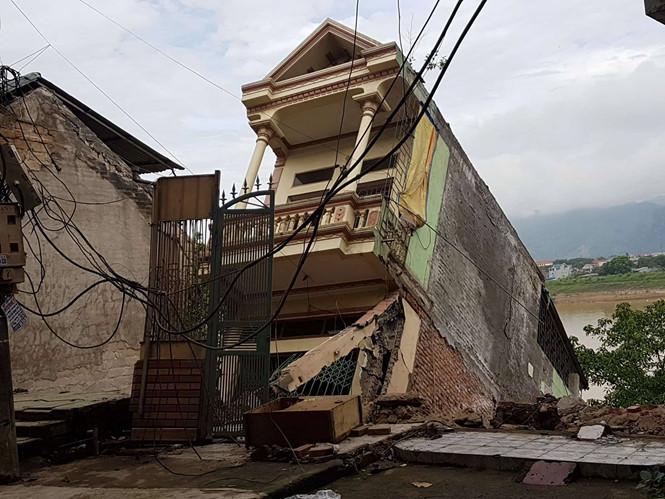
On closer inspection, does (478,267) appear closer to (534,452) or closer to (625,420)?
(625,420)

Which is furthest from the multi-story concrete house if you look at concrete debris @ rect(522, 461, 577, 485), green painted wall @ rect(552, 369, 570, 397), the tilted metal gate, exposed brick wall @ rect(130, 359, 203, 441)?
concrete debris @ rect(522, 461, 577, 485)

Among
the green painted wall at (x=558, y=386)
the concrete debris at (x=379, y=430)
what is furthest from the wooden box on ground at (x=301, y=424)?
the green painted wall at (x=558, y=386)

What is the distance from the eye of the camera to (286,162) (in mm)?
14594

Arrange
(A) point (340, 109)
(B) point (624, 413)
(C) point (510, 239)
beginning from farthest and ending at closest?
(C) point (510, 239) → (A) point (340, 109) → (B) point (624, 413)

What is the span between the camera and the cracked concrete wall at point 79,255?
36.2ft

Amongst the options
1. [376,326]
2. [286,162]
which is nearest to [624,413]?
[376,326]

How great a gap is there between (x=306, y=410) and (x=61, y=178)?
330 inches

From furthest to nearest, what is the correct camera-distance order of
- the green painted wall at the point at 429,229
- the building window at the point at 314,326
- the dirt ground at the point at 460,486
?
the green painted wall at the point at 429,229
the building window at the point at 314,326
the dirt ground at the point at 460,486

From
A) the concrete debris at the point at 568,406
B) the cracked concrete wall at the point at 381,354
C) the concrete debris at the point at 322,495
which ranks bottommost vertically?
the concrete debris at the point at 322,495

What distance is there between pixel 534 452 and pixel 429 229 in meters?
7.83

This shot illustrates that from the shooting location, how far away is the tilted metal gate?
23.7ft

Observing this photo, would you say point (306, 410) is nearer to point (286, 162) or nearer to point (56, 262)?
point (56, 262)

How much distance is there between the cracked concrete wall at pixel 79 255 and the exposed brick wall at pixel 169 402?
4.32 metres

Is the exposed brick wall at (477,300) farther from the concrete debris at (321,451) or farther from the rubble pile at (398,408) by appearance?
the concrete debris at (321,451)
